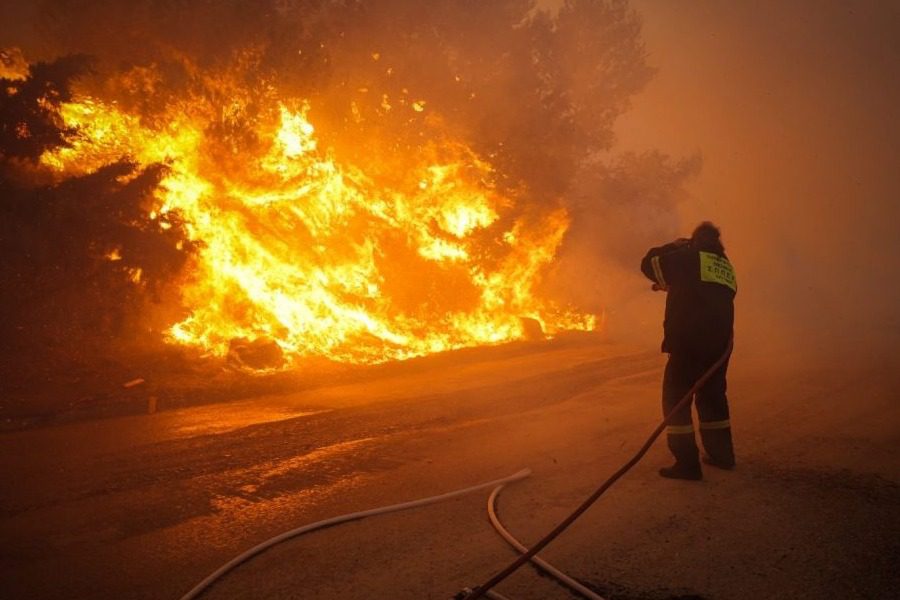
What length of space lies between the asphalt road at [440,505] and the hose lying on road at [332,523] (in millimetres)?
56

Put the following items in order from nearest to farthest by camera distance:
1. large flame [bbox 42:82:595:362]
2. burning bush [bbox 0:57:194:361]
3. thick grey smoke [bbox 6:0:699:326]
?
burning bush [bbox 0:57:194:361]
large flame [bbox 42:82:595:362]
thick grey smoke [bbox 6:0:699:326]

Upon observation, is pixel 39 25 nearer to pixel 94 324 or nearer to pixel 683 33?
pixel 94 324

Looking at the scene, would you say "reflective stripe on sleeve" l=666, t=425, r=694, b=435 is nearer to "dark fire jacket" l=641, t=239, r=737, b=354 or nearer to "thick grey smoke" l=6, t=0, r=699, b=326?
"dark fire jacket" l=641, t=239, r=737, b=354

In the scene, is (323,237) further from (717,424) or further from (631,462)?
(631,462)

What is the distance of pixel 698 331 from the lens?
169 inches

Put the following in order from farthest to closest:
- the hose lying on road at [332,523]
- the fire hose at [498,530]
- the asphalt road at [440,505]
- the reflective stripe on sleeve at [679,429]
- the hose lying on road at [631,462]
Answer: the reflective stripe on sleeve at [679,429] < the hose lying on road at [631,462] < the asphalt road at [440,505] < the hose lying on road at [332,523] < the fire hose at [498,530]

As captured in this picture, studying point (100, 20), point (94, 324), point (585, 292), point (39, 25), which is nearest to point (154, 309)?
point (94, 324)

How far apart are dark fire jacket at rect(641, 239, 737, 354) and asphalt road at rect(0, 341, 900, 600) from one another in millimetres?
1178

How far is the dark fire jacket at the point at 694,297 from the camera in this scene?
169 inches

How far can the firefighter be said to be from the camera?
430cm

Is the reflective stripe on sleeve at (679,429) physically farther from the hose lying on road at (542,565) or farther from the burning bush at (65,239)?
the burning bush at (65,239)

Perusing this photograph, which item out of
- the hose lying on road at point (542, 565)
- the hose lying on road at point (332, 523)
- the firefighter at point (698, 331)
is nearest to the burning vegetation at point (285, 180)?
the hose lying on road at point (332, 523)

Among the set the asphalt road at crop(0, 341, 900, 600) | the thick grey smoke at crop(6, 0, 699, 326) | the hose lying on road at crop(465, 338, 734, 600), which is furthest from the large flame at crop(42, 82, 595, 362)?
the hose lying on road at crop(465, 338, 734, 600)

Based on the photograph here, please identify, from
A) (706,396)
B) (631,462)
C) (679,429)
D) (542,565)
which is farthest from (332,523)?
(706,396)
